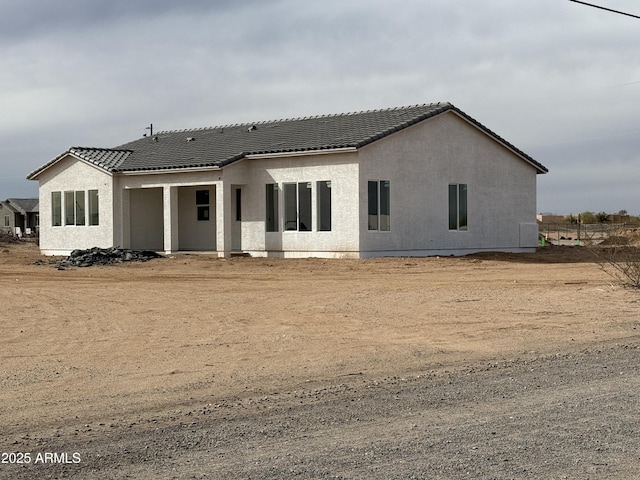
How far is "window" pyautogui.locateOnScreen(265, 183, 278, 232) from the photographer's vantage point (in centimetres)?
3225

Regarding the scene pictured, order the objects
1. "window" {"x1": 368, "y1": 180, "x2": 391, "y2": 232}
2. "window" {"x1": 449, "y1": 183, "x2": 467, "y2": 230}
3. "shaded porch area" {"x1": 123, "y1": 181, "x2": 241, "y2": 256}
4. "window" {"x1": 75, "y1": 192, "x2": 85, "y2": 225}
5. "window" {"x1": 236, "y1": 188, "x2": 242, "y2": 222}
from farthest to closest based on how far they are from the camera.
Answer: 1. "window" {"x1": 75, "y1": 192, "x2": 85, "y2": 225}
2. "shaded porch area" {"x1": 123, "y1": 181, "x2": 241, "y2": 256}
3. "window" {"x1": 449, "y1": 183, "x2": 467, "y2": 230}
4. "window" {"x1": 236, "y1": 188, "x2": 242, "y2": 222}
5. "window" {"x1": 368, "y1": 180, "x2": 391, "y2": 232}

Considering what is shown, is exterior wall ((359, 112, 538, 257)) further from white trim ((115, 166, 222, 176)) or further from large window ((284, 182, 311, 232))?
white trim ((115, 166, 222, 176))

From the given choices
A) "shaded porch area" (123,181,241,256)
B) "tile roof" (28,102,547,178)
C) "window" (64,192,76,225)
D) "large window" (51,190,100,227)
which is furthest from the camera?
"window" (64,192,76,225)

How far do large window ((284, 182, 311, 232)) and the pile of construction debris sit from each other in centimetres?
497

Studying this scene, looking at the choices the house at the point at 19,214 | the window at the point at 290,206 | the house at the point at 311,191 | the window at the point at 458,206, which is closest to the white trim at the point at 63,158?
the house at the point at 311,191

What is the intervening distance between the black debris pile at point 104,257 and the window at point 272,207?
414 centimetres

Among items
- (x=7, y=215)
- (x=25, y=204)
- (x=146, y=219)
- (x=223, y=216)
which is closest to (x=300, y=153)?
(x=223, y=216)

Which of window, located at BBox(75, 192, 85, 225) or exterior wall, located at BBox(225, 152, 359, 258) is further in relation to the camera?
window, located at BBox(75, 192, 85, 225)

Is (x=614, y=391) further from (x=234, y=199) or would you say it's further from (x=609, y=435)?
(x=234, y=199)

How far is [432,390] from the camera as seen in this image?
401 inches

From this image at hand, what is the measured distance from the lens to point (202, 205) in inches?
1409

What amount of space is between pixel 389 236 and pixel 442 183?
10.9ft


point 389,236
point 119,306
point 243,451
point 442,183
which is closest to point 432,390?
point 243,451

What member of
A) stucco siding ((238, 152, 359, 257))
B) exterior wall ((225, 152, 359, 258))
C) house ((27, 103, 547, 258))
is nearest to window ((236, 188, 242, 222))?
house ((27, 103, 547, 258))
